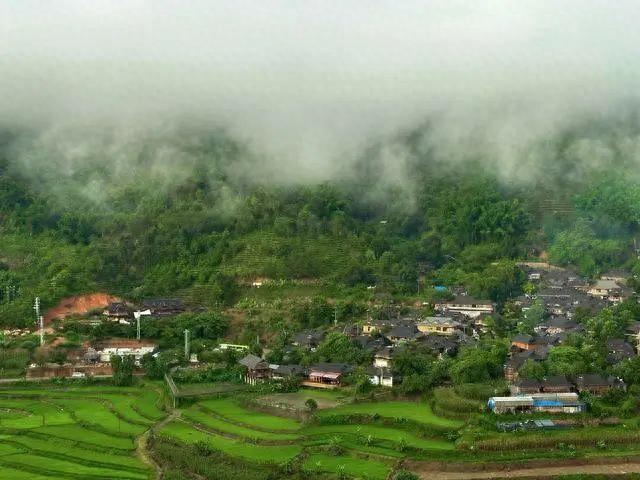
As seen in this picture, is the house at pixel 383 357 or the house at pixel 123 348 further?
the house at pixel 123 348

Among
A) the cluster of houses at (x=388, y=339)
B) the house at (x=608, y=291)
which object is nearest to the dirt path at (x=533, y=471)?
the cluster of houses at (x=388, y=339)

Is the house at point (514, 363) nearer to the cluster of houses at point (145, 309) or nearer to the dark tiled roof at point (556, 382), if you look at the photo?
the dark tiled roof at point (556, 382)

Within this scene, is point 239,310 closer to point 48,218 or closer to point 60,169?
point 48,218

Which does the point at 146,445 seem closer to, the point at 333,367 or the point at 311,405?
the point at 311,405

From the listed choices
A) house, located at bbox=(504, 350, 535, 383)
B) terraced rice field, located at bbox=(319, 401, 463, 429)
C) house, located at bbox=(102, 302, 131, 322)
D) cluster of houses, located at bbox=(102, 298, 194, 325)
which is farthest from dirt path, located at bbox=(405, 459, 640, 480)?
house, located at bbox=(102, 302, 131, 322)

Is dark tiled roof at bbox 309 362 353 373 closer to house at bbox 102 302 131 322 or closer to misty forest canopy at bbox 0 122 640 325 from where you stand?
misty forest canopy at bbox 0 122 640 325

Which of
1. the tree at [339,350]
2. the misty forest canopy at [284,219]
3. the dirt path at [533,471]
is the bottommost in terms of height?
the dirt path at [533,471]

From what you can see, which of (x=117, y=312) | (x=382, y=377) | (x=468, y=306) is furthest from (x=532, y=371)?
(x=117, y=312)
